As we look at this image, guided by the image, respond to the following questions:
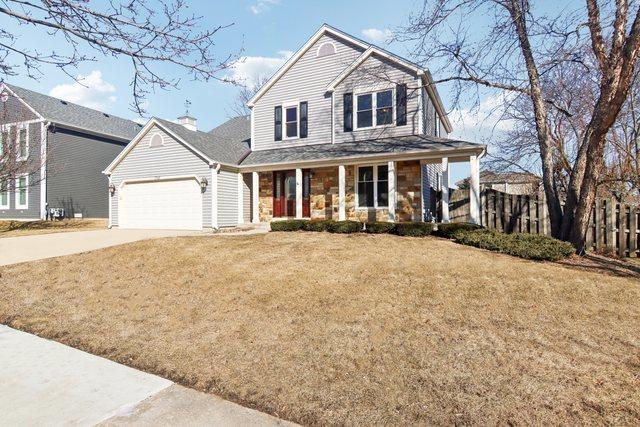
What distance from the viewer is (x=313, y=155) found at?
48.8ft

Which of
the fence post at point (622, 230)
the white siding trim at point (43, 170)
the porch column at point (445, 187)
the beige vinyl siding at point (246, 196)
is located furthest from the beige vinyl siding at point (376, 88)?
the white siding trim at point (43, 170)

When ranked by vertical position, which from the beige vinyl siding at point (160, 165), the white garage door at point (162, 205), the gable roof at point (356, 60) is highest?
the gable roof at point (356, 60)

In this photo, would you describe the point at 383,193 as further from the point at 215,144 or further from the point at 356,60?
the point at 215,144

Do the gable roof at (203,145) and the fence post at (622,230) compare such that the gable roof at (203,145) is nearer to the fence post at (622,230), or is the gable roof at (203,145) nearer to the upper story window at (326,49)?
the upper story window at (326,49)

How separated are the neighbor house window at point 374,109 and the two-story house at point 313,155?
42 millimetres

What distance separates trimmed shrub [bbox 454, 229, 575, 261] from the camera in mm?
7672

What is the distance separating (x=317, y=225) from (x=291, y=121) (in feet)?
23.2

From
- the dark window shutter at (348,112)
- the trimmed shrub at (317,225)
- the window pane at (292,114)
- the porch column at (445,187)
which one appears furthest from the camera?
the window pane at (292,114)

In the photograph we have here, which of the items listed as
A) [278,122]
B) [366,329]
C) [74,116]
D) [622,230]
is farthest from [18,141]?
[622,230]

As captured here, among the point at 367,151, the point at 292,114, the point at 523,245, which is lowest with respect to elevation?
the point at 523,245

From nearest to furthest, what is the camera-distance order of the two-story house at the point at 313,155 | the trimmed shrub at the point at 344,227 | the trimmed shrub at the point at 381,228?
the trimmed shrub at the point at 381,228 → the trimmed shrub at the point at 344,227 → the two-story house at the point at 313,155

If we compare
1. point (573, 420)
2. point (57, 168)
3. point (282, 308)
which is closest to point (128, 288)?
point (282, 308)

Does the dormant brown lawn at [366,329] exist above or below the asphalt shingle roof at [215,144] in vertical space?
below

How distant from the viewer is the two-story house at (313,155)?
14039mm
